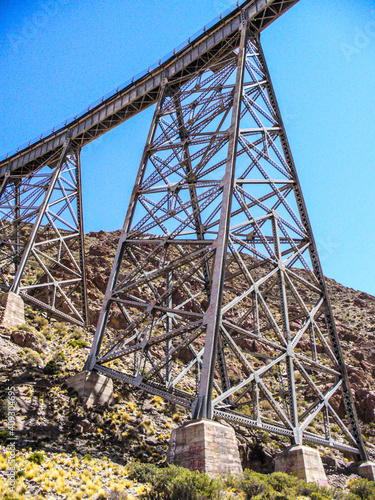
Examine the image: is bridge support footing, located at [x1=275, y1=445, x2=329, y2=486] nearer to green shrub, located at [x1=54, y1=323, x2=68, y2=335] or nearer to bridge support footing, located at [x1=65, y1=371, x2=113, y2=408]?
bridge support footing, located at [x1=65, y1=371, x2=113, y2=408]

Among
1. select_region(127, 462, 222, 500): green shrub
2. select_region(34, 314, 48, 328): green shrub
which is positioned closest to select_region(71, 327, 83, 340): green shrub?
select_region(34, 314, 48, 328): green shrub

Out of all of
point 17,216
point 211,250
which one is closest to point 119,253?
point 211,250

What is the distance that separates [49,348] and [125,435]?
20.3 feet

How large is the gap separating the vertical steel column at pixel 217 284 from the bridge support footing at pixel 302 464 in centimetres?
273

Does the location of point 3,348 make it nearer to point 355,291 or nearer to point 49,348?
point 49,348

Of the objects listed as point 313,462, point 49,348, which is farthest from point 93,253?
point 313,462

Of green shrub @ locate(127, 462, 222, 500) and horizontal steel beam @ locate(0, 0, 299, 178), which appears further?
horizontal steel beam @ locate(0, 0, 299, 178)

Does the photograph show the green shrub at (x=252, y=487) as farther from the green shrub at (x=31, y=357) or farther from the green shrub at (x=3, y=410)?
the green shrub at (x=31, y=357)

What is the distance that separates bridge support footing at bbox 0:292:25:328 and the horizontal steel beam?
9.59 meters

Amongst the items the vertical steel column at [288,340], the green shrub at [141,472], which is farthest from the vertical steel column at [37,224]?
the vertical steel column at [288,340]

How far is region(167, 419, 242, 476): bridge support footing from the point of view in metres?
7.90

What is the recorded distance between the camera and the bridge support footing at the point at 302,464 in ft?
31.8

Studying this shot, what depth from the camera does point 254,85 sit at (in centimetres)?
1628

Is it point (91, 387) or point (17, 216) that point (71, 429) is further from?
point (17, 216)
